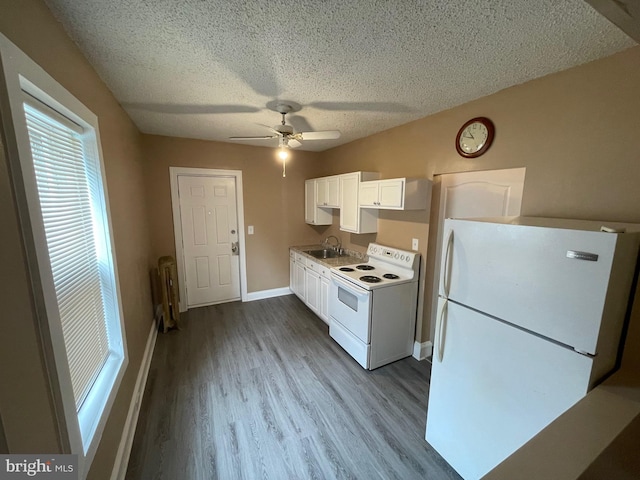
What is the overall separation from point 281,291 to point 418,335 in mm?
2451

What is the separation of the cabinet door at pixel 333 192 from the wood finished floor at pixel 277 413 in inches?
71.7

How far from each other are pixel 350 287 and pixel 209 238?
241 cm

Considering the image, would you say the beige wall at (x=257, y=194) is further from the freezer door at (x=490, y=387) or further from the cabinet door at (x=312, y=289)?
the freezer door at (x=490, y=387)

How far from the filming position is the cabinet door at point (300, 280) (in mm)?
4008

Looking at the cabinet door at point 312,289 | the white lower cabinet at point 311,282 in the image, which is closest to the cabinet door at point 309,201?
the white lower cabinet at point 311,282

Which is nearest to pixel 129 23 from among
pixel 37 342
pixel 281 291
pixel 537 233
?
pixel 37 342

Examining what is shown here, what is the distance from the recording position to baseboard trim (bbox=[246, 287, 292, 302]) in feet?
14.0

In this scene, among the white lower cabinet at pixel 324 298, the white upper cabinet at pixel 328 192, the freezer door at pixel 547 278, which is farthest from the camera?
the white upper cabinet at pixel 328 192

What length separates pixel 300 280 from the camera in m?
4.11

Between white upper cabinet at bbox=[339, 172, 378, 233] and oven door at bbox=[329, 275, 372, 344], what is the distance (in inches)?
30.2

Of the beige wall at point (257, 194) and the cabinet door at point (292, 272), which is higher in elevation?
the beige wall at point (257, 194)

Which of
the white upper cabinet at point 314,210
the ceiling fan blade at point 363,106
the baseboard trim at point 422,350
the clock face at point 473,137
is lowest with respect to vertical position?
the baseboard trim at point 422,350

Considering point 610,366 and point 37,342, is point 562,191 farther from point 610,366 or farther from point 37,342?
point 37,342

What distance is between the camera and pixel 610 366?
3.83 feet
